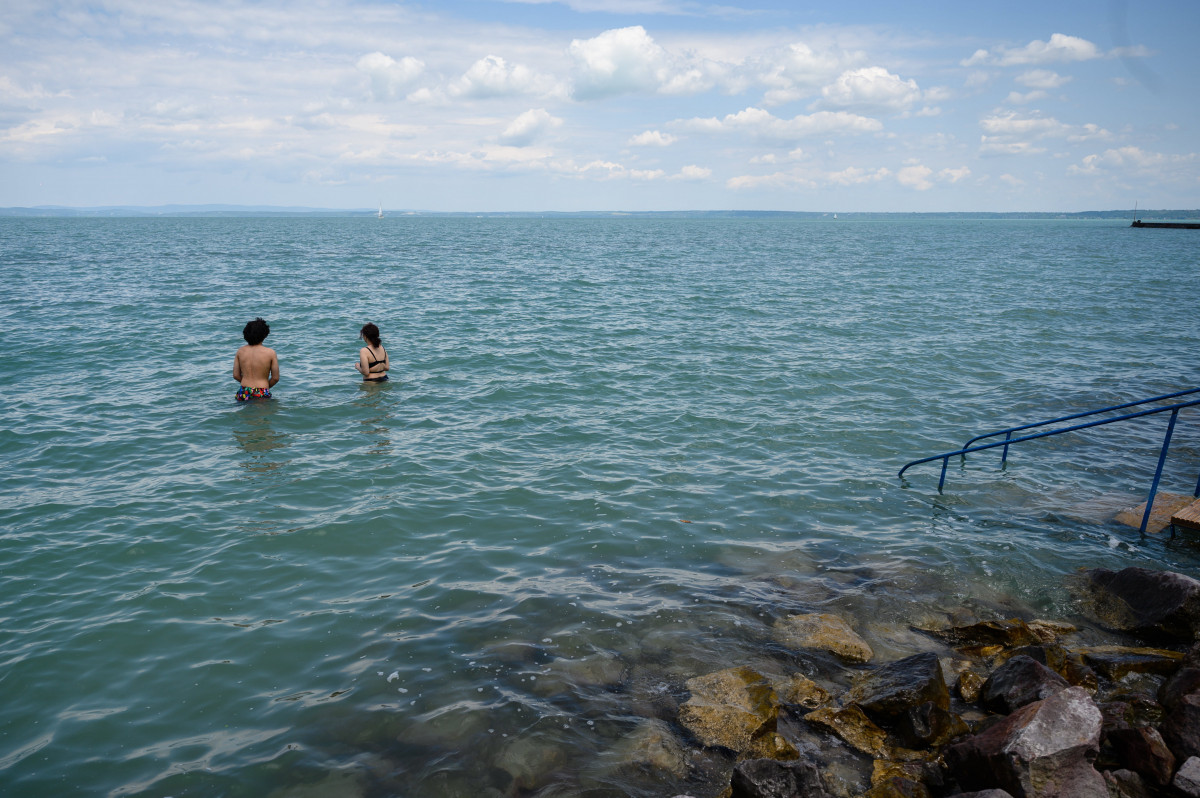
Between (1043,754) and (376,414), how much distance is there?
1283 centimetres

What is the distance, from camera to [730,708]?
6.02m

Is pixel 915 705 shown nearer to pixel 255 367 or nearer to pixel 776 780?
pixel 776 780

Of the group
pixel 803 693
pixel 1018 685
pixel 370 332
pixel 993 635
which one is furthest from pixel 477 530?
pixel 370 332

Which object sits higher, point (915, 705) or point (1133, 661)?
point (915, 705)

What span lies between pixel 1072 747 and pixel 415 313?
26.3 metres

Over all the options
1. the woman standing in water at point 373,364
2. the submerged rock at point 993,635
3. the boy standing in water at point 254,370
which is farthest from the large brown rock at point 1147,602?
the boy standing in water at point 254,370

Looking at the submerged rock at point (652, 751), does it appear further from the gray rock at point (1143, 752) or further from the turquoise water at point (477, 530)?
the gray rock at point (1143, 752)

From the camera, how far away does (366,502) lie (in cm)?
1048

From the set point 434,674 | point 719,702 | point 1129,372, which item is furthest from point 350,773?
point 1129,372

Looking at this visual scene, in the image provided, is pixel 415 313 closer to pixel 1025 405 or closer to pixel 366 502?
pixel 366 502

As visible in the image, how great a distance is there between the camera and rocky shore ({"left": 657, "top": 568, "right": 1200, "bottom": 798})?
4.74m

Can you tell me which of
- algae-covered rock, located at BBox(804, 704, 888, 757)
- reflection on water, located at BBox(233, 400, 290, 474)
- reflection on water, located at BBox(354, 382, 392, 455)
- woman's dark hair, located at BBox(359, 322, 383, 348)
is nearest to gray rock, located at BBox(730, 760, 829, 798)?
algae-covered rock, located at BBox(804, 704, 888, 757)

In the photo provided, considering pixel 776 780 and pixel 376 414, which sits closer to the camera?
pixel 776 780

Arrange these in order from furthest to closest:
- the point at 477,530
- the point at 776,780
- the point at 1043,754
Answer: the point at 477,530 < the point at 776,780 < the point at 1043,754
